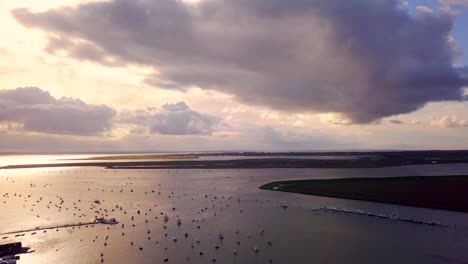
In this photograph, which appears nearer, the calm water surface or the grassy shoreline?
the calm water surface

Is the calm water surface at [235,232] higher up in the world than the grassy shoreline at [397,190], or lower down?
lower down

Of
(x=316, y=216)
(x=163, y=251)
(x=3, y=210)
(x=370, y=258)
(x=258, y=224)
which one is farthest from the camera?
(x=3, y=210)

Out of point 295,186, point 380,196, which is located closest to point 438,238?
point 380,196

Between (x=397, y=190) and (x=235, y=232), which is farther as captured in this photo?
(x=397, y=190)

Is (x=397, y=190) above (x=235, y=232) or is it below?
above

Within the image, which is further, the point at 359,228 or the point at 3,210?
the point at 3,210

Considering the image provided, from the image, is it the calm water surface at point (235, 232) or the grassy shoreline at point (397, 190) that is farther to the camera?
the grassy shoreline at point (397, 190)

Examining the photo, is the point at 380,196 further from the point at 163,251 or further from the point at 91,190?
the point at 91,190

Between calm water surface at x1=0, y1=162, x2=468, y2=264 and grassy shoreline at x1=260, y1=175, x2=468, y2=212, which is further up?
grassy shoreline at x1=260, y1=175, x2=468, y2=212
